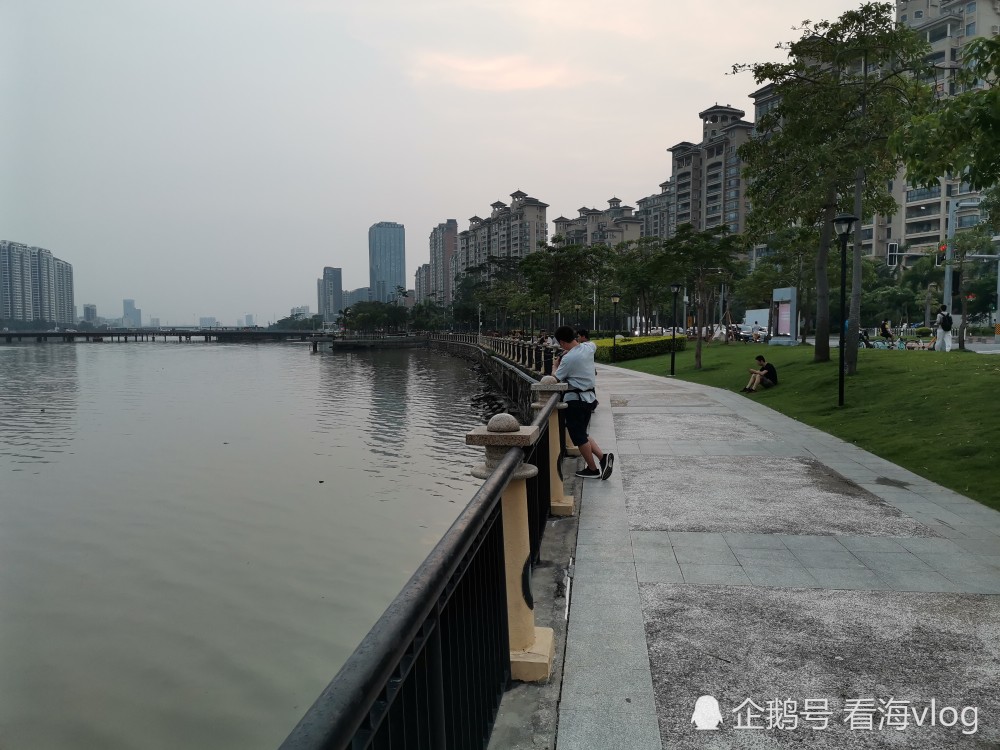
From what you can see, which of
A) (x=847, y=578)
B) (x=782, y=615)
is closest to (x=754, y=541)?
(x=847, y=578)

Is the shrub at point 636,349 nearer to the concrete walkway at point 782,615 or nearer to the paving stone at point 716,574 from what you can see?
the concrete walkway at point 782,615

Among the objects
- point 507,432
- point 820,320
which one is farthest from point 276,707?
point 820,320

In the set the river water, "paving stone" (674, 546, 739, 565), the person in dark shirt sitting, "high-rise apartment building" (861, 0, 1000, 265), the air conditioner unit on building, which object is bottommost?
the river water

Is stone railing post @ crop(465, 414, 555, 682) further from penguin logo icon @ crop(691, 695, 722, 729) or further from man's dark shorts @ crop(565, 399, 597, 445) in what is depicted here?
man's dark shorts @ crop(565, 399, 597, 445)

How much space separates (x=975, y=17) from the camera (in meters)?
78.1

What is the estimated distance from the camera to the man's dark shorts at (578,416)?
26.3ft

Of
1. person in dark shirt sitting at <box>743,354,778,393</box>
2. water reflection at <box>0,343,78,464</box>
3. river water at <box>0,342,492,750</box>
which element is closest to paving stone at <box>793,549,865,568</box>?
river water at <box>0,342,492,750</box>

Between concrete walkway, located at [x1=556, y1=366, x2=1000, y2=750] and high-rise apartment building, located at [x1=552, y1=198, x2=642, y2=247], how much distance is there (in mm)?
140807

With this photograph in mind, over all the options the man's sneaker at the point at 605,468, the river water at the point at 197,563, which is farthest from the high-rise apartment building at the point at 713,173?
the man's sneaker at the point at 605,468

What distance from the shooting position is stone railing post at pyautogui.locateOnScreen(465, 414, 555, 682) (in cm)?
361

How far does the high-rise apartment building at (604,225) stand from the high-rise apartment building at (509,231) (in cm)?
649

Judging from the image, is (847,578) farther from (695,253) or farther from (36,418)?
(36,418)

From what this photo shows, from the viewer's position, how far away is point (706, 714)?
3332 mm

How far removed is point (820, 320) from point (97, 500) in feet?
68.3
